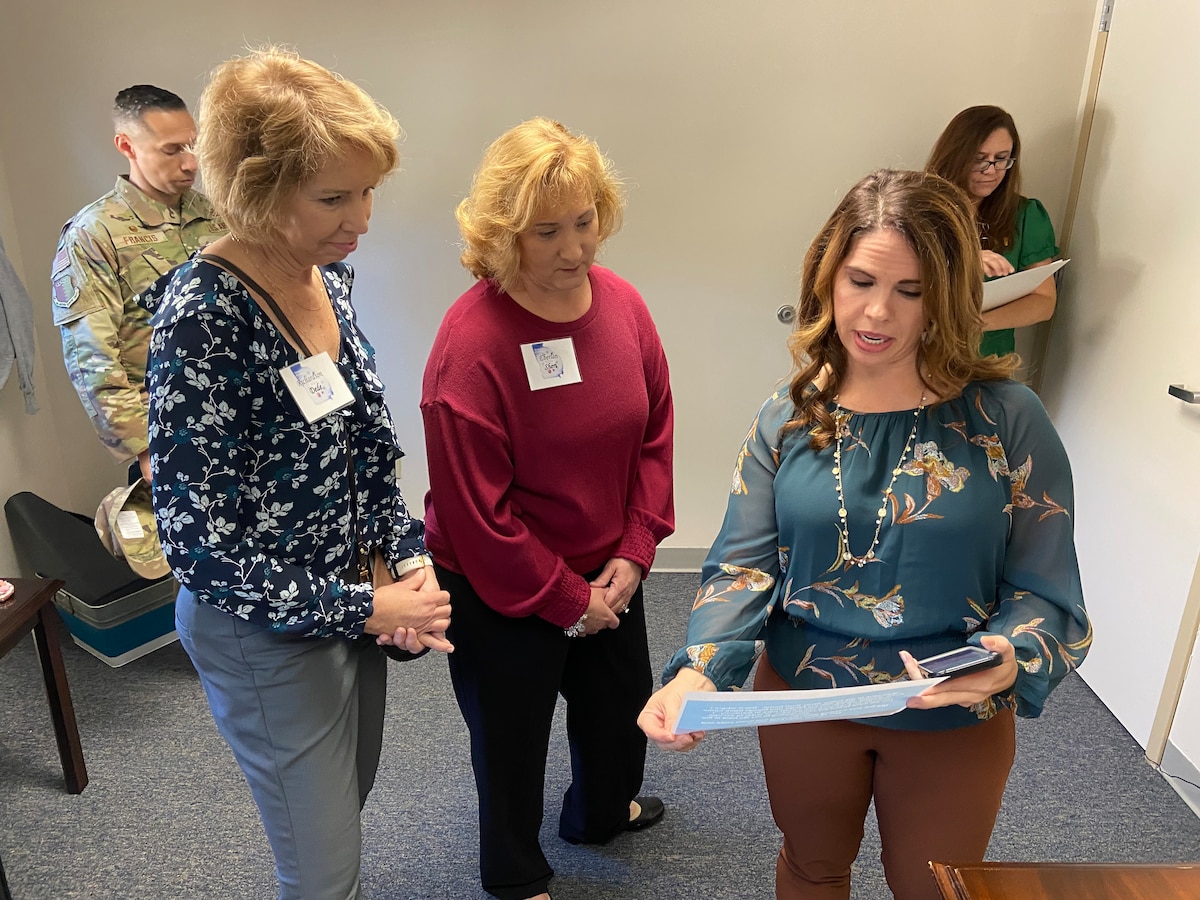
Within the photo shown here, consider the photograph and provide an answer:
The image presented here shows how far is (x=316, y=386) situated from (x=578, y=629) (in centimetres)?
71

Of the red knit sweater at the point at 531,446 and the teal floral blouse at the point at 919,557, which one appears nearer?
the teal floral blouse at the point at 919,557

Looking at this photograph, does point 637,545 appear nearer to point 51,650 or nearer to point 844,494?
point 844,494

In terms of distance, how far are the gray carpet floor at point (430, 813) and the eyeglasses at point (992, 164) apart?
1.61 meters

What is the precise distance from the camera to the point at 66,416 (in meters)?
3.10

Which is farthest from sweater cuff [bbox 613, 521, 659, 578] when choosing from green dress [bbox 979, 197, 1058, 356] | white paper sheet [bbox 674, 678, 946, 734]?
green dress [bbox 979, 197, 1058, 356]

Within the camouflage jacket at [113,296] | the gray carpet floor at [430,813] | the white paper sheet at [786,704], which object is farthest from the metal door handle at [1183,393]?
Answer: the camouflage jacket at [113,296]

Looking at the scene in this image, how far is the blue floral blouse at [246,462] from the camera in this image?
1.09 metres

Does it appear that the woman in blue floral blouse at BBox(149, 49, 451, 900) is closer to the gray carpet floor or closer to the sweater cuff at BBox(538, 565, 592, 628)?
the sweater cuff at BBox(538, 565, 592, 628)

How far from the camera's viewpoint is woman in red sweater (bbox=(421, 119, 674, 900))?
4.74 feet

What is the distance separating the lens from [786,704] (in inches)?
38.3

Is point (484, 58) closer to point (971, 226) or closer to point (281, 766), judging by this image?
point (971, 226)

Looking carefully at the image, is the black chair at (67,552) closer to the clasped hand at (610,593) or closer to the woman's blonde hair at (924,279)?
the clasped hand at (610,593)

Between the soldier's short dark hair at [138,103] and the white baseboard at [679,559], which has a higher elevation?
the soldier's short dark hair at [138,103]

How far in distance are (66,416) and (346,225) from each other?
8.21ft
